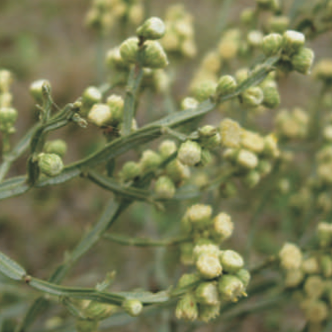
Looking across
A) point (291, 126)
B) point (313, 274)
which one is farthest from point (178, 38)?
point (313, 274)

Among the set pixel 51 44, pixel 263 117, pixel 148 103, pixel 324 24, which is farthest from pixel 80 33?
pixel 324 24

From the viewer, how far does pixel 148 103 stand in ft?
7.63

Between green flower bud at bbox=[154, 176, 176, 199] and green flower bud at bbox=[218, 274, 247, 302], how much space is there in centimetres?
33

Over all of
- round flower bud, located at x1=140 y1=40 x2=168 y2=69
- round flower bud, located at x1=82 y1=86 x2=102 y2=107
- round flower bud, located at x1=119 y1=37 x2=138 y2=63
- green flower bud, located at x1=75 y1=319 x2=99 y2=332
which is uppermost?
round flower bud, located at x1=119 y1=37 x2=138 y2=63

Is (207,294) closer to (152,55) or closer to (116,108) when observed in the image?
(116,108)

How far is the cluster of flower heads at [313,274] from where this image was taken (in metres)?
1.72

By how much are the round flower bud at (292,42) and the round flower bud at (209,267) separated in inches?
25.1

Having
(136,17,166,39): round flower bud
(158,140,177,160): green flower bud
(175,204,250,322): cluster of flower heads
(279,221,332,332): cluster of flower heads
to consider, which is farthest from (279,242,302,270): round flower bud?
(136,17,166,39): round flower bud

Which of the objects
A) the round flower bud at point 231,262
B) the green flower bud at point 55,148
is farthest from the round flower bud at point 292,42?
the green flower bud at point 55,148

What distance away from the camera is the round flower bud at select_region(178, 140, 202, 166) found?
1.26 meters

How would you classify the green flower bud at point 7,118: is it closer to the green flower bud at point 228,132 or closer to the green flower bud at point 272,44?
the green flower bud at point 228,132

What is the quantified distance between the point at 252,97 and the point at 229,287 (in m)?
0.54

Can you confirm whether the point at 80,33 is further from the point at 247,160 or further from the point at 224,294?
the point at 224,294

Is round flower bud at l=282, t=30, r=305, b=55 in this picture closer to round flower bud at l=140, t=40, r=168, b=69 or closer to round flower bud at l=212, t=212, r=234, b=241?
round flower bud at l=140, t=40, r=168, b=69
